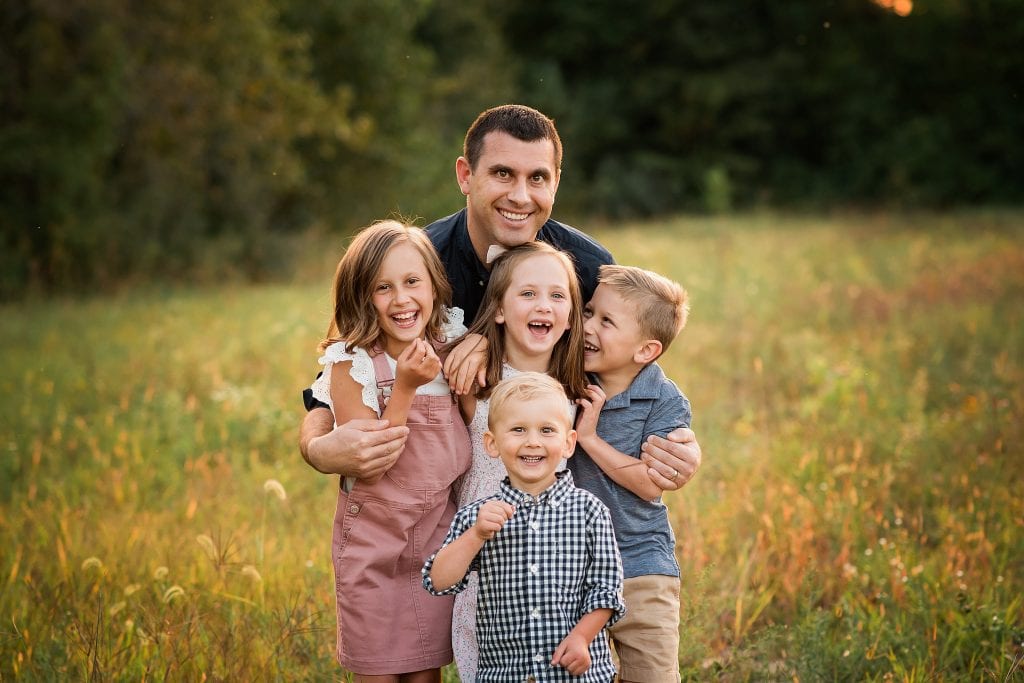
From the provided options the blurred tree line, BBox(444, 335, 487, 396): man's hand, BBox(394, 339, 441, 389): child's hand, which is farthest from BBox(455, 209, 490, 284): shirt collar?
the blurred tree line

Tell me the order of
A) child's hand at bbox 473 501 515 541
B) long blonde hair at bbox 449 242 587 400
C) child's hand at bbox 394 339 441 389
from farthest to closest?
long blonde hair at bbox 449 242 587 400 < child's hand at bbox 394 339 441 389 < child's hand at bbox 473 501 515 541

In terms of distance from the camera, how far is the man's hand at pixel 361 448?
3.09m

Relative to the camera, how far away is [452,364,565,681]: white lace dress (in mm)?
3154

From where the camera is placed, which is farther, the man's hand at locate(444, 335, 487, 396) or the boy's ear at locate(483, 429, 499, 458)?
the man's hand at locate(444, 335, 487, 396)

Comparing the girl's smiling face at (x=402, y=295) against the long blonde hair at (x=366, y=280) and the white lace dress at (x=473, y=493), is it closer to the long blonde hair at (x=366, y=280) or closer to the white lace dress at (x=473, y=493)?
the long blonde hair at (x=366, y=280)

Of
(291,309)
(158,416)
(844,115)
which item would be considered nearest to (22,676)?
(158,416)

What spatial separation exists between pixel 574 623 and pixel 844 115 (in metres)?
35.7

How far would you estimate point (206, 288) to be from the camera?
1510cm

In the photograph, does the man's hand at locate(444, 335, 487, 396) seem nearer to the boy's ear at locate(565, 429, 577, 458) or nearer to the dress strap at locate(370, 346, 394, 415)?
the dress strap at locate(370, 346, 394, 415)

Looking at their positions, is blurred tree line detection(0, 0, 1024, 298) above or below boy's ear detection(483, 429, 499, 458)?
above

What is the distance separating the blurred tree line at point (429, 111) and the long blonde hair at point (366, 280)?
1008cm

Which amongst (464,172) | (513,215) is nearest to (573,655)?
(513,215)

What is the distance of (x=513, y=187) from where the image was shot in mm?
3709

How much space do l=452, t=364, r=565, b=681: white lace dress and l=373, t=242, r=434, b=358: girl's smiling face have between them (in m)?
0.34
